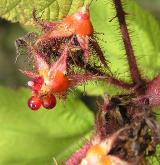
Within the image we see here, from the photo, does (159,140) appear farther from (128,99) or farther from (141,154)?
(128,99)

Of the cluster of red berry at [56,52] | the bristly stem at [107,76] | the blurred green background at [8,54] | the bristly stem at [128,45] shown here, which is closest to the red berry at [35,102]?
the cluster of red berry at [56,52]

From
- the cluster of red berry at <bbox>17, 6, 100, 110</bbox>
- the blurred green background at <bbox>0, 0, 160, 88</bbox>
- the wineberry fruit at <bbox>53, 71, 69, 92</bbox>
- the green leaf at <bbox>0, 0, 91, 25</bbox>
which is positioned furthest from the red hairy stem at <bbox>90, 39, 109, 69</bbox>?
the blurred green background at <bbox>0, 0, 160, 88</bbox>

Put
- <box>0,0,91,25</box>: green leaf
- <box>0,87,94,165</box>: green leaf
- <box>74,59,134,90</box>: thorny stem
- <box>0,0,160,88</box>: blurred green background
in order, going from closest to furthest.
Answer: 1. <box>74,59,134,90</box>: thorny stem
2. <box>0,0,91,25</box>: green leaf
3. <box>0,87,94,165</box>: green leaf
4. <box>0,0,160,88</box>: blurred green background

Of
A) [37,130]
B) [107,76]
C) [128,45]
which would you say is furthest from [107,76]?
[37,130]

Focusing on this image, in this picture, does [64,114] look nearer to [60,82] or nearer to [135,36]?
[135,36]

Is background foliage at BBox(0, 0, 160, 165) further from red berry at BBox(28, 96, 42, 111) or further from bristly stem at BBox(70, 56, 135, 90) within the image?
red berry at BBox(28, 96, 42, 111)

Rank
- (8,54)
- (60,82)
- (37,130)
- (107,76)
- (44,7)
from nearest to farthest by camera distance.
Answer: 1. (60,82)
2. (107,76)
3. (44,7)
4. (37,130)
5. (8,54)

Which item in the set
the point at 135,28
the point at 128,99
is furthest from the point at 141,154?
the point at 135,28
